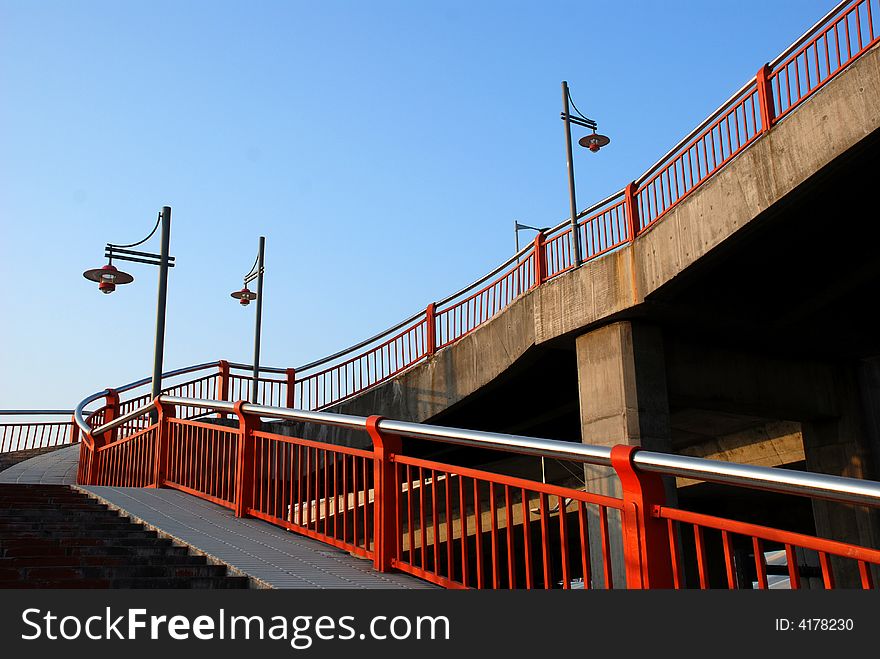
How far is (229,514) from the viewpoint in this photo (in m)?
8.36

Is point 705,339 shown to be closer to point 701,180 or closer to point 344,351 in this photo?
point 701,180

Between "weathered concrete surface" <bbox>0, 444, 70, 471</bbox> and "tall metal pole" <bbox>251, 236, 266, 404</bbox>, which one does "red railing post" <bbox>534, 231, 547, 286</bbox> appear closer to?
"tall metal pole" <bbox>251, 236, 266, 404</bbox>

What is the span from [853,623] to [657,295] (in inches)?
348

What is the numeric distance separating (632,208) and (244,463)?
6.70 meters

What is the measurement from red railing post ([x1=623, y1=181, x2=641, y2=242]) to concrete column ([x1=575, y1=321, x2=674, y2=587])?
4.18 feet

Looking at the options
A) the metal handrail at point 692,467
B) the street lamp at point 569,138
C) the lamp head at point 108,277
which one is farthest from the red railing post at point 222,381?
the metal handrail at point 692,467

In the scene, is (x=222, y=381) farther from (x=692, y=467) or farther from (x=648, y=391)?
(x=692, y=467)

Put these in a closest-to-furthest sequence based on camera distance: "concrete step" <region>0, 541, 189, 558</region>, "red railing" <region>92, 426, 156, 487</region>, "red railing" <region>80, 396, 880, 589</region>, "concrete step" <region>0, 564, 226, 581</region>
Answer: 1. "red railing" <region>80, 396, 880, 589</region>
2. "concrete step" <region>0, 564, 226, 581</region>
3. "concrete step" <region>0, 541, 189, 558</region>
4. "red railing" <region>92, 426, 156, 487</region>

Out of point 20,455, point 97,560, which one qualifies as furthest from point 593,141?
point 20,455

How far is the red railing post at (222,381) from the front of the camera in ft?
66.9

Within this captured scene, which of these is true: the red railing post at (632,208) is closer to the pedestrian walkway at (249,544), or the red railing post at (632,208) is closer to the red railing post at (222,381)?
the pedestrian walkway at (249,544)

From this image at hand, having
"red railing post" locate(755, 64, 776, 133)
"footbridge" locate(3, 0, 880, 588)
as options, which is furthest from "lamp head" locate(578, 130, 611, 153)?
"red railing post" locate(755, 64, 776, 133)

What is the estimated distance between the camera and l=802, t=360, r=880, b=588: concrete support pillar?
15.1 metres

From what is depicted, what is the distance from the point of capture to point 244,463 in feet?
27.4
